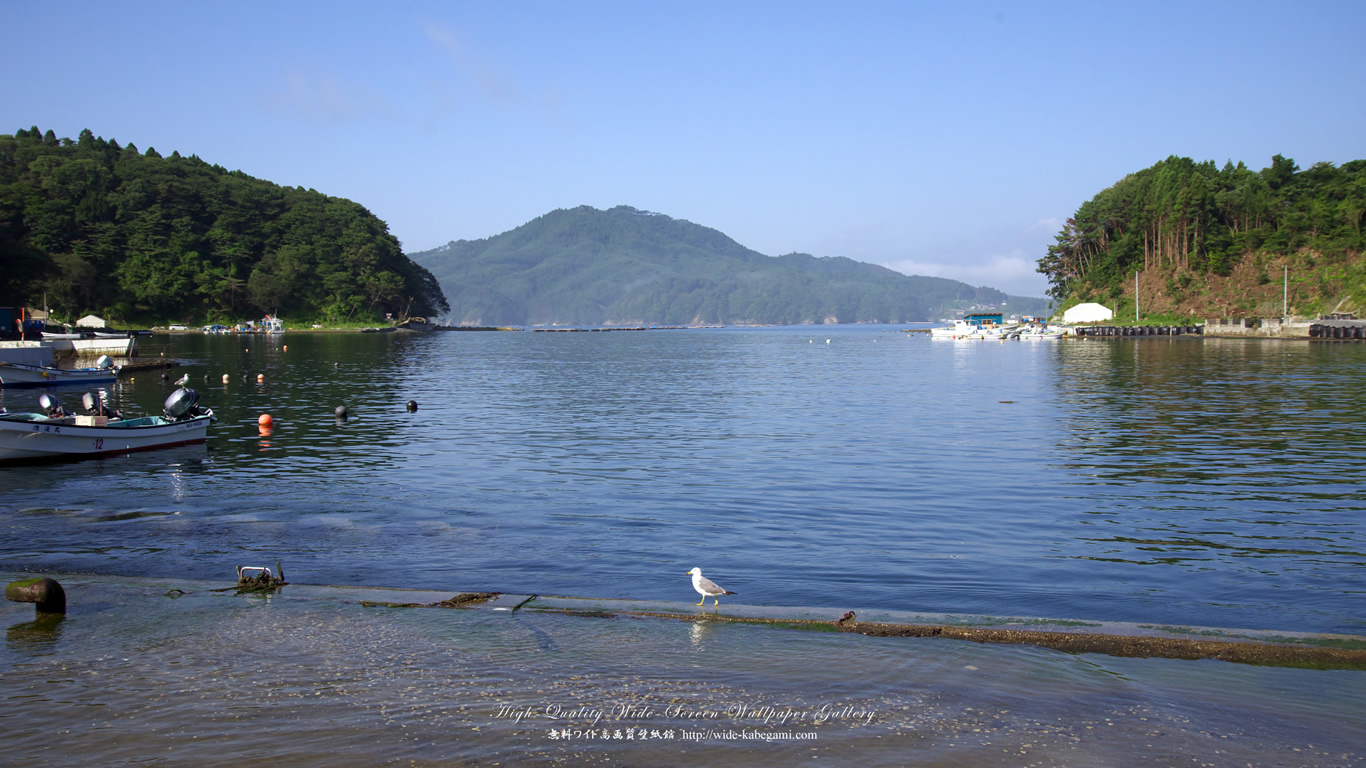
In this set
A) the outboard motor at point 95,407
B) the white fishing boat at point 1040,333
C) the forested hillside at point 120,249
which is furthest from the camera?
the forested hillside at point 120,249

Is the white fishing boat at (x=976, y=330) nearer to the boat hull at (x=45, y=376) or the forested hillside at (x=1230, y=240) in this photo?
the forested hillside at (x=1230, y=240)

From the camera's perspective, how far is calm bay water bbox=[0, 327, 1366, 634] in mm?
14789

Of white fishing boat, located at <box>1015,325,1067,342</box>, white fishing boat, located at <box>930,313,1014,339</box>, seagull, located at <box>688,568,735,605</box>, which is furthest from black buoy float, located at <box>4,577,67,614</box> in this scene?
white fishing boat, located at <box>930,313,1014,339</box>

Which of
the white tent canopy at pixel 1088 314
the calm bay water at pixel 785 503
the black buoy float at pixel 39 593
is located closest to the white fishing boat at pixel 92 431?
the calm bay water at pixel 785 503

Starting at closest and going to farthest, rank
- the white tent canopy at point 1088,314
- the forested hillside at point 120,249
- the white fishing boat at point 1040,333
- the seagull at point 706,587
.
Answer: the seagull at point 706,587, the white fishing boat at point 1040,333, the white tent canopy at point 1088,314, the forested hillside at point 120,249

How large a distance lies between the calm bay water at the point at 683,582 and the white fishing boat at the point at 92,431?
23.7 inches

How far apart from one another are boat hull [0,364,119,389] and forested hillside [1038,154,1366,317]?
5345 inches

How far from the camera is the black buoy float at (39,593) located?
38.1 feet

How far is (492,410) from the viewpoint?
44875 millimetres

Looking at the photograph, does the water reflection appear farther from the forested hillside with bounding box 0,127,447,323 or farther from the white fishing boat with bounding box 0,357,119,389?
the forested hillside with bounding box 0,127,447,323

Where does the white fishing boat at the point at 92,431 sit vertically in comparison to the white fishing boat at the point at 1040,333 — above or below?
below

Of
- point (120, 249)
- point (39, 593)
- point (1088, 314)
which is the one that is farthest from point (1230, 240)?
point (120, 249)

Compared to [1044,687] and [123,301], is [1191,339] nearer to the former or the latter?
[1044,687]

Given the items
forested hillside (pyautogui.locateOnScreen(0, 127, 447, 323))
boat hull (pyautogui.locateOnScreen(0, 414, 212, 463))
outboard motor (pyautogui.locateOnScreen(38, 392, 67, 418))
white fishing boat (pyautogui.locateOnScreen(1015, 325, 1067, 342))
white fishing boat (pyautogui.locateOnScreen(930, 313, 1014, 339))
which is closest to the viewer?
boat hull (pyautogui.locateOnScreen(0, 414, 212, 463))
